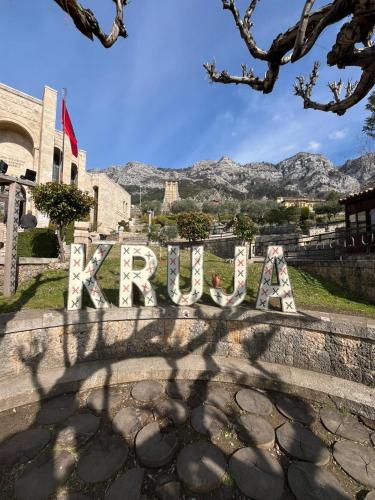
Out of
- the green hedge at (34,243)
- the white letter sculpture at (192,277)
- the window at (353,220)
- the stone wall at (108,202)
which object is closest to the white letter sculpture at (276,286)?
the white letter sculpture at (192,277)

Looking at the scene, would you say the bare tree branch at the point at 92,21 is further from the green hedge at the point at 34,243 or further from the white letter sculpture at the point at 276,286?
the green hedge at the point at 34,243

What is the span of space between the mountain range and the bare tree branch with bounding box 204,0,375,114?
10922 centimetres

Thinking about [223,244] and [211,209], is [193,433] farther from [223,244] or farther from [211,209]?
[211,209]

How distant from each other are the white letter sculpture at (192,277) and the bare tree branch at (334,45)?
11.6 feet

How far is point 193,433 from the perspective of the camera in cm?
346

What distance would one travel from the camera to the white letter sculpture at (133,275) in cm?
539

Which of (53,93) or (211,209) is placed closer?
(53,93)

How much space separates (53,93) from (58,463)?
1143 inches

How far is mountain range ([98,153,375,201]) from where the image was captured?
120750 millimetres

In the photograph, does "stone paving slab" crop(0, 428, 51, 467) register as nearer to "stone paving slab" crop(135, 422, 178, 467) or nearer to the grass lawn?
"stone paving slab" crop(135, 422, 178, 467)

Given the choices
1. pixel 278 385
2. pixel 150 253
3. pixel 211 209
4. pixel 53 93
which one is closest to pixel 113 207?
pixel 53 93

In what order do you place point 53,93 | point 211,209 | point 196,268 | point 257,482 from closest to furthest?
point 257,482 < point 196,268 < point 53,93 < point 211,209

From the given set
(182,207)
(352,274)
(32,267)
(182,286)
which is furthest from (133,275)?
(182,207)

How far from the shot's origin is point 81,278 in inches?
206
